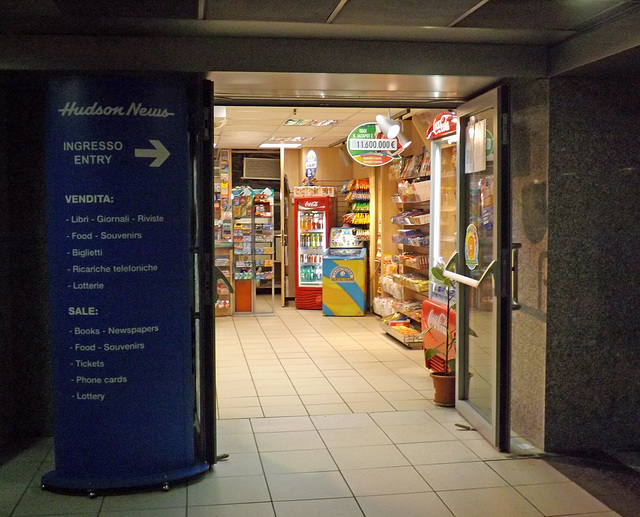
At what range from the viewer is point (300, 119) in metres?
8.56

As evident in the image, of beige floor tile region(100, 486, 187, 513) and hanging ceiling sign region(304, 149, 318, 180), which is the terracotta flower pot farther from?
hanging ceiling sign region(304, 149, 318, 180)

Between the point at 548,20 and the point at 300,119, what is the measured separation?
16.7ft

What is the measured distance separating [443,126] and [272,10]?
3.46m

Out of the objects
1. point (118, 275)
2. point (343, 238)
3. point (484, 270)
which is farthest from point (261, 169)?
point (118, 275)

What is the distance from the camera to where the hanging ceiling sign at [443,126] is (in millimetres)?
6426

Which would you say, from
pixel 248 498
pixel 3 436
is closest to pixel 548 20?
pixel 248 498

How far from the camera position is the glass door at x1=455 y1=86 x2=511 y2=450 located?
4387 mm

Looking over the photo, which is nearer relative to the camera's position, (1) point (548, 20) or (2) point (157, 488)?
(1) point (548, 20)

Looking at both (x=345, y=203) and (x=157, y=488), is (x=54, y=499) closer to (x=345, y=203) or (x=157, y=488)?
(x=157, y=488)

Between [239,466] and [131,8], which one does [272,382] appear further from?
[131,8]

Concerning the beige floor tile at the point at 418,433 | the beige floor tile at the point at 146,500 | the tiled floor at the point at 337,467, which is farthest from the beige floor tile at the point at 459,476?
the beige floor tile at the point at 146,500

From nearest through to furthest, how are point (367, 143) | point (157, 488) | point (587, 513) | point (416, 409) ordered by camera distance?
point (587, 513)
point (157, 488)
point (416, 409)
point (367, 143)

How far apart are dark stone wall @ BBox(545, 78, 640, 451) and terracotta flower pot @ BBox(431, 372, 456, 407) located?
1.13 m

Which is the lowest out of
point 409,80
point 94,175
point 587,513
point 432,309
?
point 587,513
